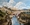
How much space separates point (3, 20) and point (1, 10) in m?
0.17

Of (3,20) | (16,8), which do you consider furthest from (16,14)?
(3,20)

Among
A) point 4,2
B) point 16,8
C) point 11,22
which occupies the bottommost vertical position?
point 11,22

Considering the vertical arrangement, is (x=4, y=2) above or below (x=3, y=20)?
above

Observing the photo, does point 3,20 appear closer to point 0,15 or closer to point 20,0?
point 0,15

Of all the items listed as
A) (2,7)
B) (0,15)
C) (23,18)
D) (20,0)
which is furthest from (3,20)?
(20,0)

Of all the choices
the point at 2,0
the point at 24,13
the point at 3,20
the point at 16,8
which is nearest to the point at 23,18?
the point at 24,13

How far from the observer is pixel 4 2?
1163 millimetres

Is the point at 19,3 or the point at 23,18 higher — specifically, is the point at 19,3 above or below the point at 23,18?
above

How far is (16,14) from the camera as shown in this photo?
1.14 metres

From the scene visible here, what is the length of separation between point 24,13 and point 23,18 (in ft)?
0.27

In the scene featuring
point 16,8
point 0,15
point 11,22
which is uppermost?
point 16,8

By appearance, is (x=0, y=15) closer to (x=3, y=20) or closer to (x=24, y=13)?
(x=3, y=20)

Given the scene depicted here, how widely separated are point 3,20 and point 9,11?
17 centimetres

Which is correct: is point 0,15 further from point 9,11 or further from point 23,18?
point 23,18
